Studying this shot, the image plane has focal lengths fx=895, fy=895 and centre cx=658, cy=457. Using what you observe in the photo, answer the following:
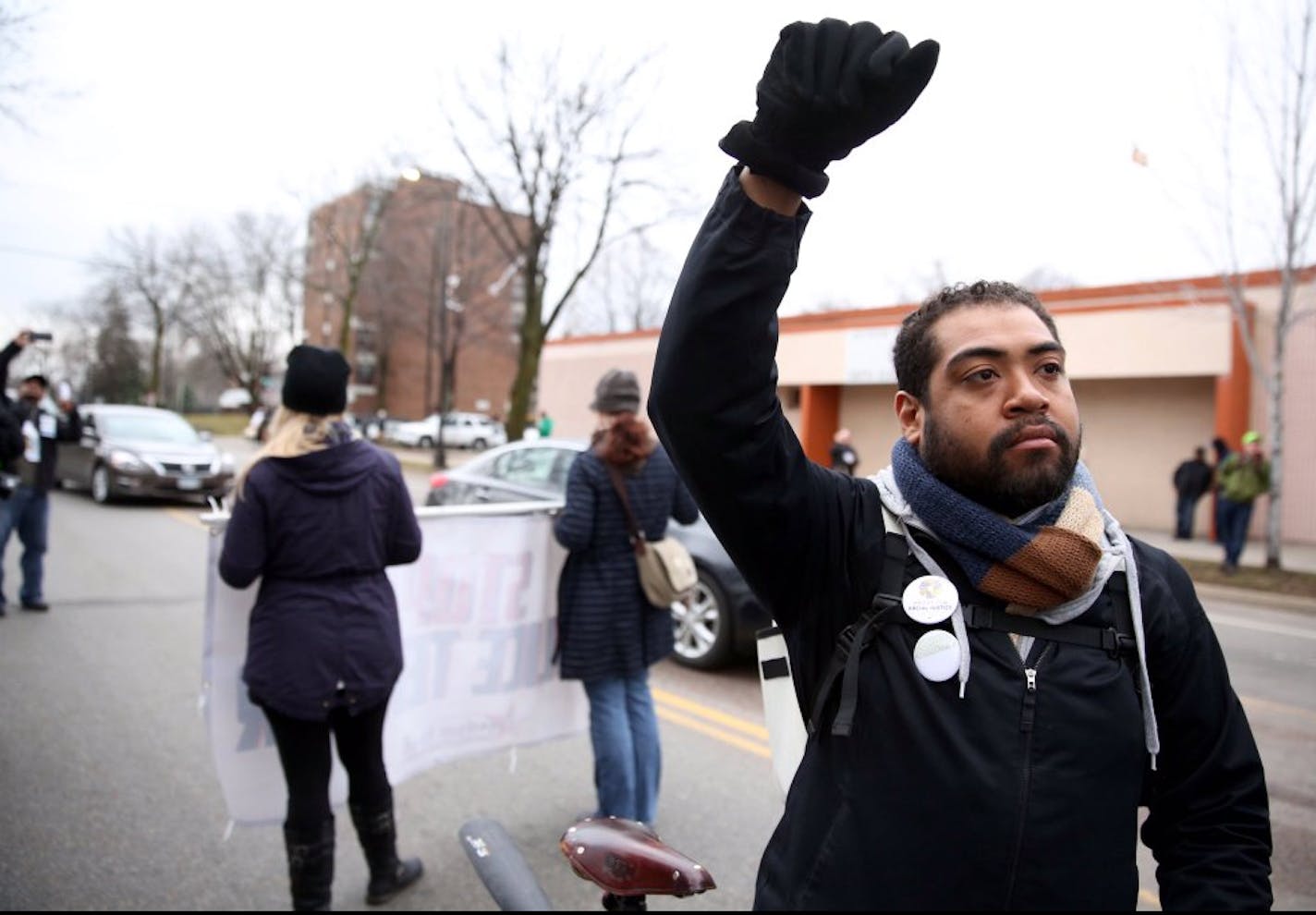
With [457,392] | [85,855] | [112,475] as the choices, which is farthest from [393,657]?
[457,392]

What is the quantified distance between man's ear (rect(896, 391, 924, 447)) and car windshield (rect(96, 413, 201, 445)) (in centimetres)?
1571

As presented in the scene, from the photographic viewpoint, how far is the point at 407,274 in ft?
134

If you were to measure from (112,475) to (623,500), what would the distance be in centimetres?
1320

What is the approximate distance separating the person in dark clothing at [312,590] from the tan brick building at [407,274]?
21230mm

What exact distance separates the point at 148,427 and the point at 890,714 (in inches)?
648

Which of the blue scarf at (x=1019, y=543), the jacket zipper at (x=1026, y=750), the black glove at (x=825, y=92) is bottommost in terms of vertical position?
the jacket zipper at (x=1026, y=750)

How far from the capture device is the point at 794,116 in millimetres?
1093

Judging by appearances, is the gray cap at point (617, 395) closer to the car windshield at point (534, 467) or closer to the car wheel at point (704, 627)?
the car wheel at point (704, 627)

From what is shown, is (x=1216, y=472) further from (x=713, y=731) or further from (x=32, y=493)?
(x=32, y=493)

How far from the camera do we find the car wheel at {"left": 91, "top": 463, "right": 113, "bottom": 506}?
14016mm

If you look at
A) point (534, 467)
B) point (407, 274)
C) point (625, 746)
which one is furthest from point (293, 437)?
point (407, 274)

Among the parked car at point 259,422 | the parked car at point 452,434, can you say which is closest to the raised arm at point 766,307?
the parked car at point 259,422

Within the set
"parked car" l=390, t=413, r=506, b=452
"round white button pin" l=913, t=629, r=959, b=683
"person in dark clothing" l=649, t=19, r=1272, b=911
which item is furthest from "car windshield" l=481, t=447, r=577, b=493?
"parked car" l=390, t=413, r=506, b=452

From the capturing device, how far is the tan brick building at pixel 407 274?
2906 cm
